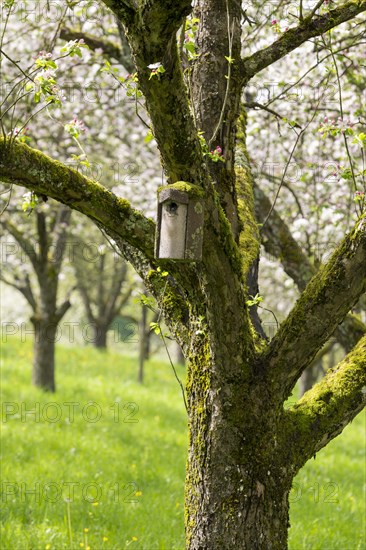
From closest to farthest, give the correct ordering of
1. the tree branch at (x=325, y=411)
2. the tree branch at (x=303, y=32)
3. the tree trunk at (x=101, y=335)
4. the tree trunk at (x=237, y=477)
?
1. the tree trunk at (x=237, y=477)
2. the tree branch at (x=325, y=411)
3. the tree branch at (x=303, y=32)
4. the tree trunk at (x=101, y=335)

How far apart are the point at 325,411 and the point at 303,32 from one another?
2.19 meters

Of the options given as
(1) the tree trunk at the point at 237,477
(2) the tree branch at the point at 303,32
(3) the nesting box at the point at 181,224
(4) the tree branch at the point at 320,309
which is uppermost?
(2) the tree branch at the point at 303,32

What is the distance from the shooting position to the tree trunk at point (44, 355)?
11.8 m

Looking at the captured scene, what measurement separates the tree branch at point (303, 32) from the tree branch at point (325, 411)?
1.85 meters

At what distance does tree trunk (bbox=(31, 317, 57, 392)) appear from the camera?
11758 millimetres

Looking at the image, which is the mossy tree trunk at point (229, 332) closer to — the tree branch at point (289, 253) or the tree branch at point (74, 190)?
the tree branch at point (74, 190)

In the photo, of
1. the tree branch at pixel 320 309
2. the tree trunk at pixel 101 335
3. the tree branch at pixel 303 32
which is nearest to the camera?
the tree branch at pixel 320 309

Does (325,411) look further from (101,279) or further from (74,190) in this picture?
(101,279)

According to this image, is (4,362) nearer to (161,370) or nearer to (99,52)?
(161,370)

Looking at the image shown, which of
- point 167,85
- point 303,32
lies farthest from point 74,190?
point 303,32

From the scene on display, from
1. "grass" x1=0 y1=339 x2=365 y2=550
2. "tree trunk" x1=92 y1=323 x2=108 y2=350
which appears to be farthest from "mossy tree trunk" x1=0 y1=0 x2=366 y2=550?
"tree trunk" x1=92 y1=323 x2=108 y2=350

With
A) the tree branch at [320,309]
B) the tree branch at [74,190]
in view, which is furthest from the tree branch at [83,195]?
the tree branch at [320,309]

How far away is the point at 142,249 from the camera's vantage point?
3590mm

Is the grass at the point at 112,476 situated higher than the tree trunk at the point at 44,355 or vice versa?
the tree trunk at the point at 44,355
